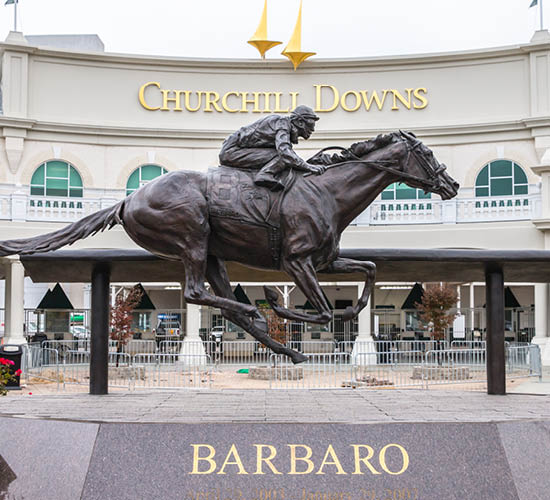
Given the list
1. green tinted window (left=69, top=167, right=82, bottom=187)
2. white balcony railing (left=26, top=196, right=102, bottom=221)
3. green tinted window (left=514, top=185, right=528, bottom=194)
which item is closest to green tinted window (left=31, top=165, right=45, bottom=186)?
green tinted window (left=69, top=167, right=82, bottom=187)

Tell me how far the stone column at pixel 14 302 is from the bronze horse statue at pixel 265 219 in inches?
724

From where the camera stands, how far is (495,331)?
1003 cm

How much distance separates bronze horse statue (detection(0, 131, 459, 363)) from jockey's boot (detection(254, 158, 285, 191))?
0.07 m

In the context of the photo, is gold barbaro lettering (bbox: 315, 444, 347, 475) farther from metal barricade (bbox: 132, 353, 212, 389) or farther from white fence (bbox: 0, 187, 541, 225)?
white fence (bbox: 0, 187, 541, 225)

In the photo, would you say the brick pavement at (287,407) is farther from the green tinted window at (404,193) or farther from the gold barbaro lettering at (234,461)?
the green tinted window at (404,193)

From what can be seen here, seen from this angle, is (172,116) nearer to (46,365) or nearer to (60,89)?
(60,89)

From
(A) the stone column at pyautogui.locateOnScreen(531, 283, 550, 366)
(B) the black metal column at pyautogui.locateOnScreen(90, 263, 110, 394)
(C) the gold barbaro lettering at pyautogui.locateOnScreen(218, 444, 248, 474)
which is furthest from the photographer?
(A) the stone column at pyautogui.locateOnScreen(531, 283, 550, 366)

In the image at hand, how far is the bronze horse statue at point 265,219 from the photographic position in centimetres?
702

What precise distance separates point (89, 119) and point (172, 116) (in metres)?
3.23

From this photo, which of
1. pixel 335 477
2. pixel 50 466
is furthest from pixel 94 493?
pixel 335 477

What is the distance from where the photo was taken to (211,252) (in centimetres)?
739

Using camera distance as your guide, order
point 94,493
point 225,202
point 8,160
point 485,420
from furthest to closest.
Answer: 1. point 8,160
2. point 225,202
3. point 485,420
4. point 94,493

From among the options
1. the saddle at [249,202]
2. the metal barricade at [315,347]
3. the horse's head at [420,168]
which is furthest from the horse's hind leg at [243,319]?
the metal barricade at [315,347]

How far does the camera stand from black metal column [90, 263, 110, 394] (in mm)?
9547
